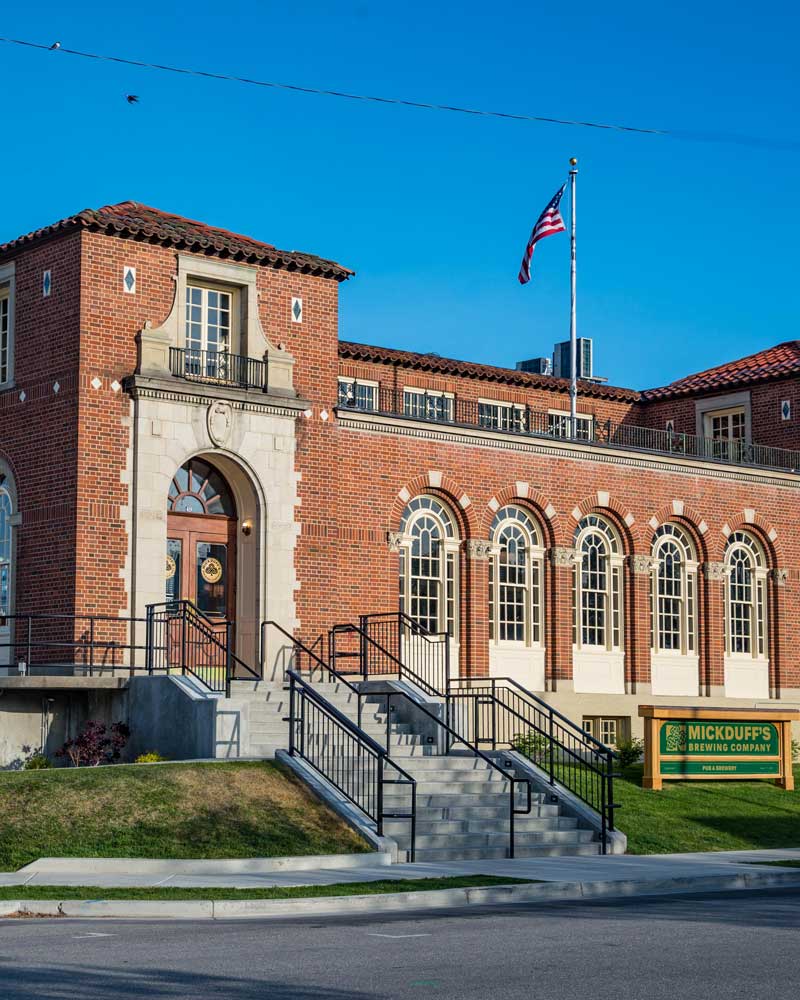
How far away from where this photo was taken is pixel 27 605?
26.3m

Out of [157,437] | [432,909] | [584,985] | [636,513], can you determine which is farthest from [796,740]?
[584,985]

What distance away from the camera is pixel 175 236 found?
2659 centimetres

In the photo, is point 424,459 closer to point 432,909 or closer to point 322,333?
point 322,333

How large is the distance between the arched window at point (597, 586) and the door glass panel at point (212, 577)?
27.5 feet

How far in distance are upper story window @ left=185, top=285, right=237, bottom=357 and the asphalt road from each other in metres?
14.7

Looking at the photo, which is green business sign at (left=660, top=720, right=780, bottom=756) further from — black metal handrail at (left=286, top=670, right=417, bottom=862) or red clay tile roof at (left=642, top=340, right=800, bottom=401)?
red clay tile roof at (left=642, top=340, right=800, bottom=401)

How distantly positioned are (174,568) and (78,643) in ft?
9.40

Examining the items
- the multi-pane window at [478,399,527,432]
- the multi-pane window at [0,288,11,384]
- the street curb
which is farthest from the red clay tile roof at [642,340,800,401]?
the street curb

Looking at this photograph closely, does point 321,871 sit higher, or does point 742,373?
point 742,373

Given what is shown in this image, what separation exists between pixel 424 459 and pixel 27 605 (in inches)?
321

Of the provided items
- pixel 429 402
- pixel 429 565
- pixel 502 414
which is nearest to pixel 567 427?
pixel 502 414

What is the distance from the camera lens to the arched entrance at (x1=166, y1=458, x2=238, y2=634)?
A: 27.1 meters

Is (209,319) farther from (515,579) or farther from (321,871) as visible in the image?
(321,871)

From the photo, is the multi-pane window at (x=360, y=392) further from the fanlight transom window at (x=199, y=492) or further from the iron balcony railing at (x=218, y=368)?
the fanlight transom window at (x=199, y=492)
